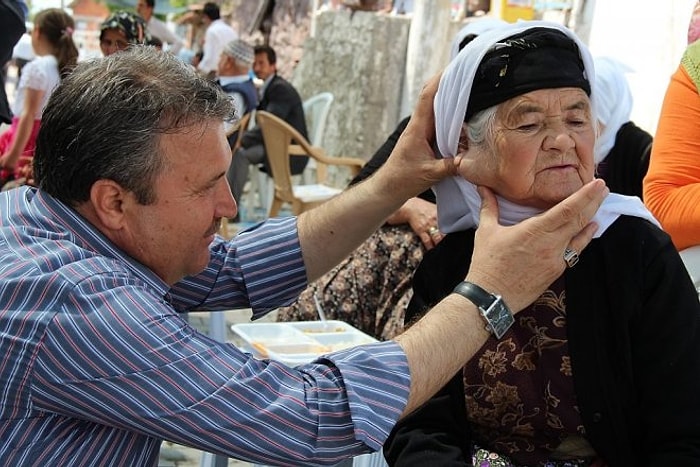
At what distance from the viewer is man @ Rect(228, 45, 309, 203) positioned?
908cm

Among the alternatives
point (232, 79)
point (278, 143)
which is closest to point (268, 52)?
point (232, 79)

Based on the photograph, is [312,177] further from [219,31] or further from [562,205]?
[562,205]

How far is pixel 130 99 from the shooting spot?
1690mm

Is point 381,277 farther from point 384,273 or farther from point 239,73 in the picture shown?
point 239,73

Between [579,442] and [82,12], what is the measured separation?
2395 cm

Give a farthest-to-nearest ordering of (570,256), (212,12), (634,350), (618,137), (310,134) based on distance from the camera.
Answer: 1. (212,12)
2. (310,134)
3. (618,137)
4. (634,350)
5. (570,256)

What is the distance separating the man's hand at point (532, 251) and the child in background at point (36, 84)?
175 inches

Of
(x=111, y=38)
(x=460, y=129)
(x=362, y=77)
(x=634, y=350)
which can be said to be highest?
(x=460, y=129)

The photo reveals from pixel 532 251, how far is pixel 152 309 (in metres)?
0.71

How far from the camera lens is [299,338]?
3.02 metres

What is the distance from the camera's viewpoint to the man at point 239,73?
9.23 metres

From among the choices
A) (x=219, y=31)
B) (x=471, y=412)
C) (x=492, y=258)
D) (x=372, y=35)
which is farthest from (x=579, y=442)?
(x=219, y=31)

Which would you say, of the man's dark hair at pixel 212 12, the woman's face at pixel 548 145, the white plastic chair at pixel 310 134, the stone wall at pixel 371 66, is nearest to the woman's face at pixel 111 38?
the white plastic chair at pixel 310 134

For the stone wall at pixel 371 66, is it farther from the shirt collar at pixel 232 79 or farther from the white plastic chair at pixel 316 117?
the shirt collar at pixel 232 79
